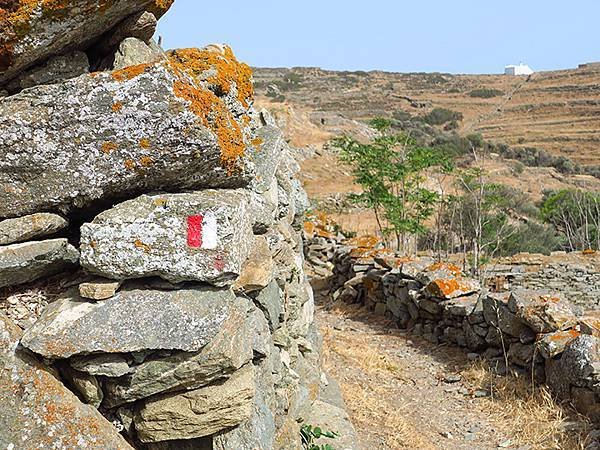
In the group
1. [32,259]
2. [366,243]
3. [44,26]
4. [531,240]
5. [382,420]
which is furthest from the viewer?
[531,240]

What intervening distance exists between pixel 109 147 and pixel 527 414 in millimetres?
5409

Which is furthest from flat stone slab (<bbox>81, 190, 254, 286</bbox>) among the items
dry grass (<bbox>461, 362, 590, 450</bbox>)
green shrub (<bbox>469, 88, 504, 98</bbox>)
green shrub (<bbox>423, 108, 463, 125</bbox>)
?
green shrub (<bbox>469, 88, 504, 98</bbox>)

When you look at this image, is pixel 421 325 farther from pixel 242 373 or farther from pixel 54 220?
pixel 54 220

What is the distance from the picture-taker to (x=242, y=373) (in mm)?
3320

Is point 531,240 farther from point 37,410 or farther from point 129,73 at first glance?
point 37,410

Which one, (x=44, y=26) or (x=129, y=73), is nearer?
(x=44, y=26)

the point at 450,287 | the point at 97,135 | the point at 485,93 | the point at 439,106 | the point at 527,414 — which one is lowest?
the point at 527,414

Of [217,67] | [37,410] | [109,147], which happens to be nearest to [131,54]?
[217,67]

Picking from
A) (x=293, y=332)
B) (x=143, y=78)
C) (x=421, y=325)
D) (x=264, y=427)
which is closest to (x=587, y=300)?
(x=421, y=325)

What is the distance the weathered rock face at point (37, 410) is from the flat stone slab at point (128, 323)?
9 cm

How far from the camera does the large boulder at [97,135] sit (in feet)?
9.31

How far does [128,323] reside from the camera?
2914 millimetres

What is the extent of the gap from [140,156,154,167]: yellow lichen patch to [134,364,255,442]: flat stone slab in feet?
3.73

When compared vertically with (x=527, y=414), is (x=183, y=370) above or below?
above
